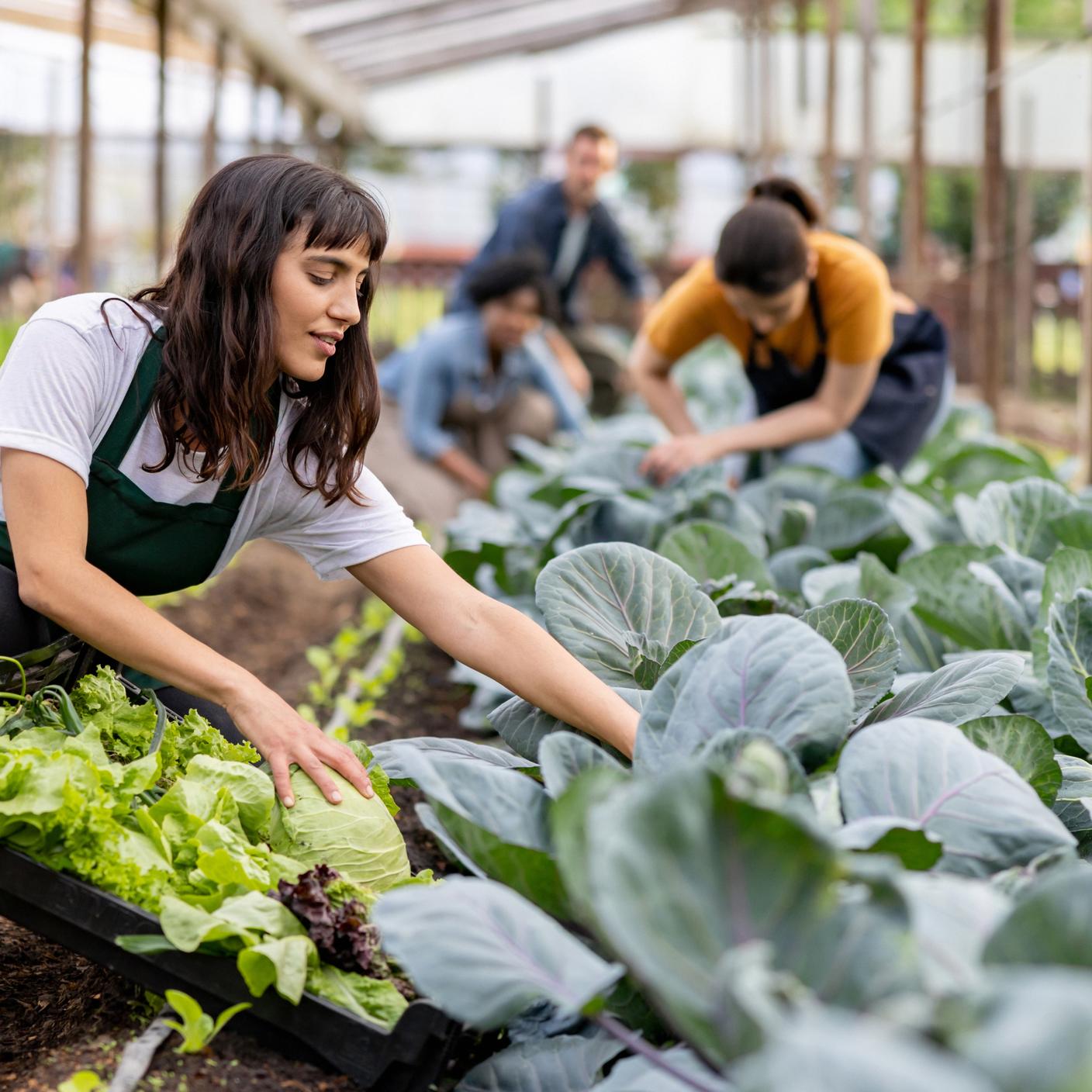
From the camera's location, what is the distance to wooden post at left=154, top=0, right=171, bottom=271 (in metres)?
7.55

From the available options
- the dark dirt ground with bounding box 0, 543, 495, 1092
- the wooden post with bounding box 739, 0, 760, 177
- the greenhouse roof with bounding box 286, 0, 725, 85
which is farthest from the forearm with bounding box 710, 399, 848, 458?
the wooden post with bounding box 739, 0, 760, 177

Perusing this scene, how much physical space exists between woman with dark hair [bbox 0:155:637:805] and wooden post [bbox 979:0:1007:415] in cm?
564

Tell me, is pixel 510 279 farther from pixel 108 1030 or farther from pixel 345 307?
pixel 108 1030

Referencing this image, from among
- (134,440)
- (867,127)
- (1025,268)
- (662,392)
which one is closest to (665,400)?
(662,392)

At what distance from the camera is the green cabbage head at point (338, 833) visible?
1.93m

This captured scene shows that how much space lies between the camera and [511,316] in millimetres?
6320

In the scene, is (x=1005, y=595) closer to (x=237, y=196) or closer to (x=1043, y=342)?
(x=237, y=196)

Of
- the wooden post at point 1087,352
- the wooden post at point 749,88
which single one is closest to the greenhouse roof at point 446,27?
the wooden post at point 749,88

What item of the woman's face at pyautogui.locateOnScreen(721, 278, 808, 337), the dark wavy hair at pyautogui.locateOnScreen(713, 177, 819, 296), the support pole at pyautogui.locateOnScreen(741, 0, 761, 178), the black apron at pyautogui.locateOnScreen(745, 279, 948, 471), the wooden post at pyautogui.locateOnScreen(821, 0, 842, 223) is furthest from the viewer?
the support pole at pyautogui.locateOnScreen(741, 0, 761, 178)

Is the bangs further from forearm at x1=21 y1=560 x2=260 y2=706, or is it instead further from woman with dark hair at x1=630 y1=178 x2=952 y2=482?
woman with dark hair at x1=630 y1=178 x2=952 y2=482

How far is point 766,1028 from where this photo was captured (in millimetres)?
931

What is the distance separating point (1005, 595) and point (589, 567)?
0.94 metres

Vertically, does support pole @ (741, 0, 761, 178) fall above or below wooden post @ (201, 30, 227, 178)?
above

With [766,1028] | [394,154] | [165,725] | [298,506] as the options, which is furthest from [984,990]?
[394,154]
